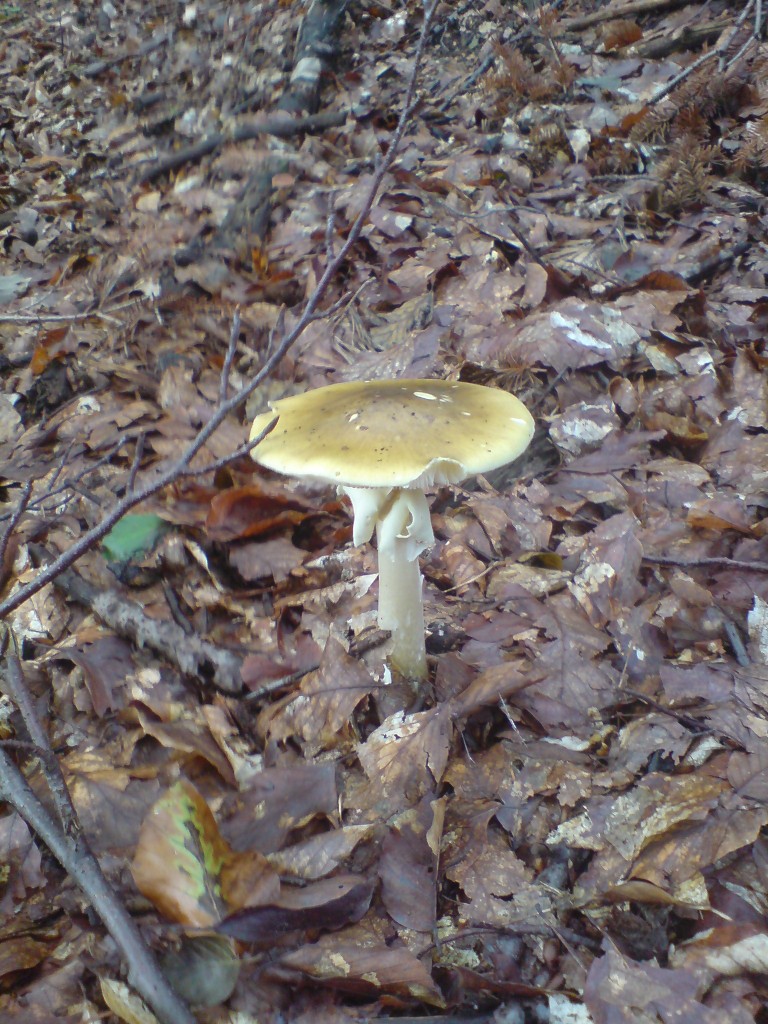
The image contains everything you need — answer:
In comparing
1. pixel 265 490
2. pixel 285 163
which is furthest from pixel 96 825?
pixel 285 163

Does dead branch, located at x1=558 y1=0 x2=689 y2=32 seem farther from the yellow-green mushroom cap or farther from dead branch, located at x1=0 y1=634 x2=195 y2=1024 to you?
dead branch, located at x1=0 y1=634 x2=195 y2=1024

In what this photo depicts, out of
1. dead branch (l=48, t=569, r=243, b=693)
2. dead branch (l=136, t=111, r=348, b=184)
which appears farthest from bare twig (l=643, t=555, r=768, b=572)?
dead branch (l=136, t=111, r=348, b=184)

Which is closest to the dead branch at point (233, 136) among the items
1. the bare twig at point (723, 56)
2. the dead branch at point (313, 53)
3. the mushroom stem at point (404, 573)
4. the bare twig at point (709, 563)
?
the dead branch at point (313, 53)

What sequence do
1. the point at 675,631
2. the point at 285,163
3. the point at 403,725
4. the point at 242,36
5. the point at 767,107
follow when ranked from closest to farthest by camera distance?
the point at 403,725
the point at 675,631
the point at 767,107
the point at 285,163
the point at 242,36

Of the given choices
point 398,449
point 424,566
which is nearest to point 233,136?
point 424,566

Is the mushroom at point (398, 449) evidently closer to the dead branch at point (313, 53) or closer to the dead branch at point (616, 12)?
the dead branch at point (313, 53)

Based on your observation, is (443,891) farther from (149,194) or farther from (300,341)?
(149,194)

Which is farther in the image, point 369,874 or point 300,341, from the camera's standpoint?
point 300,341
